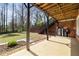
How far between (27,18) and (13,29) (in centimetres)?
41

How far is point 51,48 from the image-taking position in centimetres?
368

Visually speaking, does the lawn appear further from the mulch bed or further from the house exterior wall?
the house exterior wall

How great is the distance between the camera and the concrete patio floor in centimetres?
351

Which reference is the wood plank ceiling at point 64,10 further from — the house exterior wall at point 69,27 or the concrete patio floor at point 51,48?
the concrete patio floor at point 51,48

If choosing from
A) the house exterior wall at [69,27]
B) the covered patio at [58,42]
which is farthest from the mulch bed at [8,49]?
the house exterior wall at [69,27]

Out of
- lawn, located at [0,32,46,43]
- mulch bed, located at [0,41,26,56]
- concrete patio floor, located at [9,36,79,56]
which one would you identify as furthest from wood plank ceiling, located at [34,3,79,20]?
mulch bed, located at [0,41,26,56]

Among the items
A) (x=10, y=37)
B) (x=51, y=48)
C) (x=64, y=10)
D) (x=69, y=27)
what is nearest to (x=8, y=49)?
(x=10, y=37)

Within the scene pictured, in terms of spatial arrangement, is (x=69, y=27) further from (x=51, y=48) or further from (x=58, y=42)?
(x=51, y=48)

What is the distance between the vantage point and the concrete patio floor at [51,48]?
3.51 m

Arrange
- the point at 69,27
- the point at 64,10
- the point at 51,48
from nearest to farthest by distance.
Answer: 1. the point at 51,48
2. the point at 69,27
3. the point at 64,10

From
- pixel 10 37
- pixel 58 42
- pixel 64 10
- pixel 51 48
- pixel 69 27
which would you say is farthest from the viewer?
pixel 58 42

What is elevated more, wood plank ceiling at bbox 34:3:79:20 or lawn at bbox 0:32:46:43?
wood plank ceiling at bbox 34:3:79:20

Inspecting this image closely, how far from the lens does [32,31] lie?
3.60 m

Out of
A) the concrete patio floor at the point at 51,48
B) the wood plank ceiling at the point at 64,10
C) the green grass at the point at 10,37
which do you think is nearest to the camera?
the green grass at the point at 10,37
